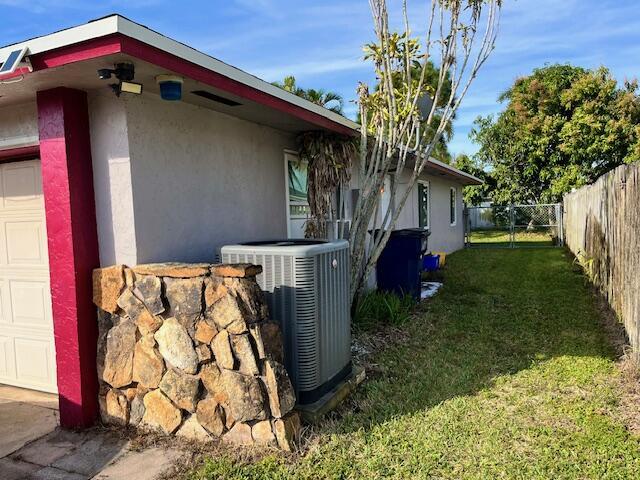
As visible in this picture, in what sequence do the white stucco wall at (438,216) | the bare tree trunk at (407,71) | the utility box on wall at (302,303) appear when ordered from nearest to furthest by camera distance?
the utility box on wall at (302,303), the bare tree trunk at (407,71), the white stucco wall at (438,216)

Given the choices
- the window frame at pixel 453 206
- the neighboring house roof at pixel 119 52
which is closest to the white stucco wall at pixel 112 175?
the neighboring house roof at pixel 119 52

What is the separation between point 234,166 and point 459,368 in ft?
10.3

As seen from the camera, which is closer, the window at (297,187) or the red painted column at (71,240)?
the red painted column at (71,240)

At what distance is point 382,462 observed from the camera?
293 centimetres

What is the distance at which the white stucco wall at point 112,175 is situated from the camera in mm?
3582

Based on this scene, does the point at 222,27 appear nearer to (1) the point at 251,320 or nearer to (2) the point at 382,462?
(1) the point at 251,320

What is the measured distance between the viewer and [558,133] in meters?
20.2

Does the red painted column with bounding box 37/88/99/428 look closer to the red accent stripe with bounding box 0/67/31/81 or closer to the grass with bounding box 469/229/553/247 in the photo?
the red accent stripe with bounding box 0/67/31/81

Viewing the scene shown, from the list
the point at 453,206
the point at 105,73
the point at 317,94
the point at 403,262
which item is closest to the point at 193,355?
the point at 105,73

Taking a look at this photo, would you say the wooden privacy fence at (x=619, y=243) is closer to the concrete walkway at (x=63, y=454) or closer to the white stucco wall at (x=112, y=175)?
the concrete walkway at (x=63, y=454)

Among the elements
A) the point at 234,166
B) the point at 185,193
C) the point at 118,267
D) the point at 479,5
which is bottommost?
the point at 118,267

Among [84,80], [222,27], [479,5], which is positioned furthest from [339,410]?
[222,27]

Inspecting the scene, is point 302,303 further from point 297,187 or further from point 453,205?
point 453,205

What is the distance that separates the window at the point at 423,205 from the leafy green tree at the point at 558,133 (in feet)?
34.6
